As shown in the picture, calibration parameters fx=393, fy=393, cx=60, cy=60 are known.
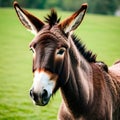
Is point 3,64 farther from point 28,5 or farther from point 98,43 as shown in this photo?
point 28,5

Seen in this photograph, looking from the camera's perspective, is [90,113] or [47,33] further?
[90,113]

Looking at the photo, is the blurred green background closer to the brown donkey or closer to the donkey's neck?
the brown donkey

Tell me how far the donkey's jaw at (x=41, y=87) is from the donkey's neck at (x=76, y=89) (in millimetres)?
399

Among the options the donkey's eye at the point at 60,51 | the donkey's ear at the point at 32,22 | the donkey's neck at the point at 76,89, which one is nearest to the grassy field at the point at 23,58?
the donkey's neck at the point at 76,89

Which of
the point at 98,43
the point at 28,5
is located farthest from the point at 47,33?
the point at 28,5

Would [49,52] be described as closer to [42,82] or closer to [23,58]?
[42,82]

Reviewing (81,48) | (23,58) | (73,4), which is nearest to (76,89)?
(81,48)

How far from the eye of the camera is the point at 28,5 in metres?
20.3

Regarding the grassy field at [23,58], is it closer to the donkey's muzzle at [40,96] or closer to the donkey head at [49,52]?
the donkey head at [49,52]

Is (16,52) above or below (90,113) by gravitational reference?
below

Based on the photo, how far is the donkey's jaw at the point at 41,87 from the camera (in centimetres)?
301

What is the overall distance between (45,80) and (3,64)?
8.39 m

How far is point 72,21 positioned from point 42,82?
25.6 inches

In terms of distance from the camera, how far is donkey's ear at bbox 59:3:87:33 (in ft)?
11.1
